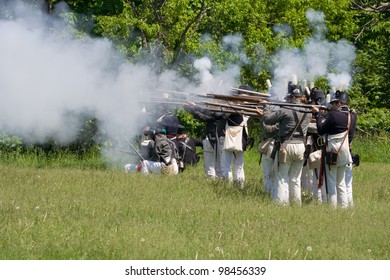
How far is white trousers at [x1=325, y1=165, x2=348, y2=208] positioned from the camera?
13414mm

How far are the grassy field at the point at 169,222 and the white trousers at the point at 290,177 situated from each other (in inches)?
8.5

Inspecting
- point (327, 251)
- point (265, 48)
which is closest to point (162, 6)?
point (265, 48)

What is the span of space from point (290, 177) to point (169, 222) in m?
3.02

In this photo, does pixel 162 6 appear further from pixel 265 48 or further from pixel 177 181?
pixel 177 181

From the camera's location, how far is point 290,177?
13.2m

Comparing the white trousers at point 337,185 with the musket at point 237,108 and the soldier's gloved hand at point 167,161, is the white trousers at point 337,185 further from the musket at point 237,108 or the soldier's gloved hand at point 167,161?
the soldier's gloved hand at point 167,161

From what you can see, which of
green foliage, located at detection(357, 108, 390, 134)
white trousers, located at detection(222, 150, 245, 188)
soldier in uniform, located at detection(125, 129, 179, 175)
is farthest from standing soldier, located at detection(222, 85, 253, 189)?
green foliage, located at detection(357, 108, 390, 134)

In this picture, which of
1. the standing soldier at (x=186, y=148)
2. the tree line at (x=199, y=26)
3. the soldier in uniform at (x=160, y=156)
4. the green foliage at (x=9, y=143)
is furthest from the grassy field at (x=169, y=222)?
the tree line at (x=199, y=26)

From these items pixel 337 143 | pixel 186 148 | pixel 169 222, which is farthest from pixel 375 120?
pixel 169 222

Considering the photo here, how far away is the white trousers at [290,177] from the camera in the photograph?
12.9m

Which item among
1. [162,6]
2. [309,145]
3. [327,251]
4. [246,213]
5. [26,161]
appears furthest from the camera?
[162,6]

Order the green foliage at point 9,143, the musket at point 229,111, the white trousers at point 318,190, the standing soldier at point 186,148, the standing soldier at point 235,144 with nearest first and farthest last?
the musket at point 229,111, the white trousers at point 318,190, the standing soldier at point 235,144, the standing soldier at point 186,148, the green foliage at point 9,143

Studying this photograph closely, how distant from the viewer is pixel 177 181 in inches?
570

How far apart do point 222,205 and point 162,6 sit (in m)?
9.00
